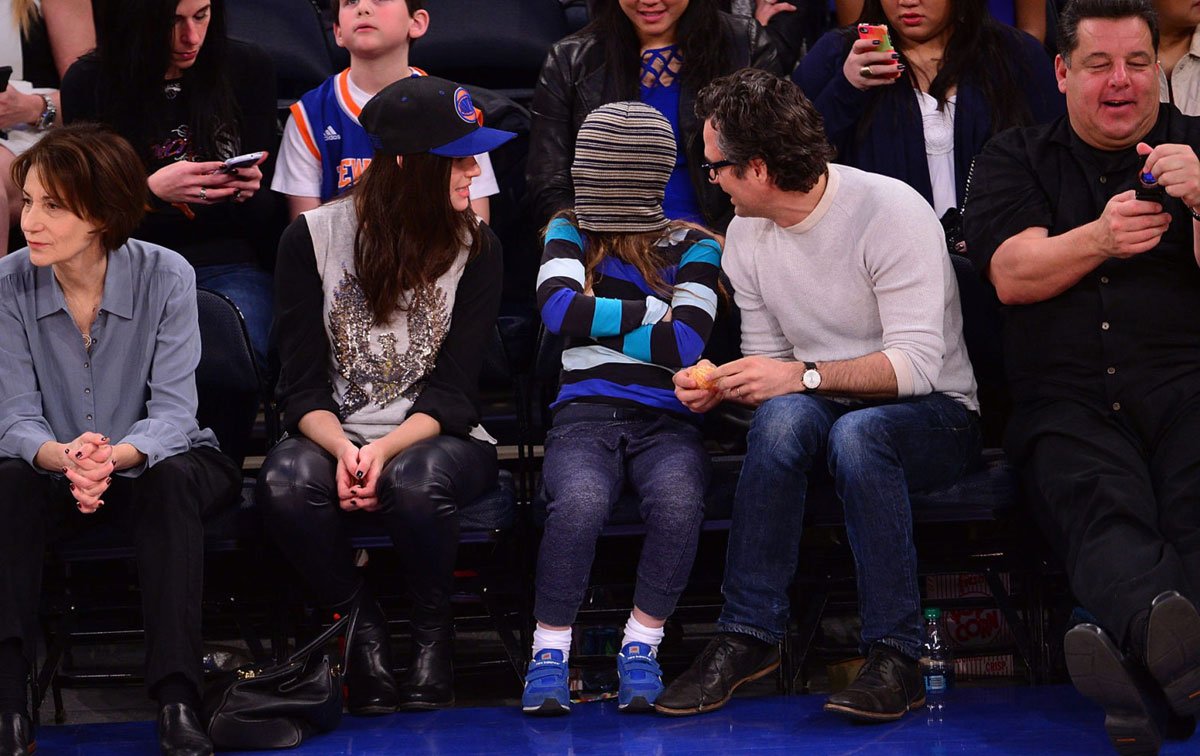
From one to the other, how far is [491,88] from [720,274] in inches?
68.8

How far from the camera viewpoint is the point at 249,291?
3.86 m

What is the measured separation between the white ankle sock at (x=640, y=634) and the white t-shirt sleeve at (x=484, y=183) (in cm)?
138

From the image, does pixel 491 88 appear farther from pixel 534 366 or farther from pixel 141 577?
pixel 141 577

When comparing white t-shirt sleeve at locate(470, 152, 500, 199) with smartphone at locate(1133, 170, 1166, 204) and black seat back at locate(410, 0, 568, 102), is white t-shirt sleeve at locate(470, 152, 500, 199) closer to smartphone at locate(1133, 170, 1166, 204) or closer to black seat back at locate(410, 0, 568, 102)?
black seat back at locate(410, 0, 568, 102)

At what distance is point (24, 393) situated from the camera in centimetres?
317

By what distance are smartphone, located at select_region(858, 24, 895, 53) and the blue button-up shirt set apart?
1916 mm

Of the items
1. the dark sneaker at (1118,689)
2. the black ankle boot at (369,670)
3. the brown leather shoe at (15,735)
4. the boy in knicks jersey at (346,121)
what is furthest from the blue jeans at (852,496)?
the brown leather shoe at (15,735)

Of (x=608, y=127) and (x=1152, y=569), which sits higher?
(x=608, y=127)

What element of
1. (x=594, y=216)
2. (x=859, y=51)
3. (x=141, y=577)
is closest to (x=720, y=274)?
(x=594, y=216)

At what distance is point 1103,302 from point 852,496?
2.36 feet

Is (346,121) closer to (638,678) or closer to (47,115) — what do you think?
(47,115)

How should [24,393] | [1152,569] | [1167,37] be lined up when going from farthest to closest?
1. [1167,37]
2. [24,393]
3. [1152,569]

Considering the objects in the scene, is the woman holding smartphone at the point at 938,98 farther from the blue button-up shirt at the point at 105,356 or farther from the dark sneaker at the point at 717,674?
the blue button-up shirt at the point at 105,356

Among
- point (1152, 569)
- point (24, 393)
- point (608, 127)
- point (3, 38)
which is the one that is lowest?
point (1152, 569)
